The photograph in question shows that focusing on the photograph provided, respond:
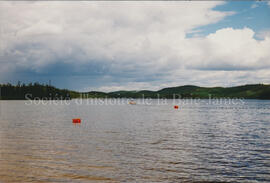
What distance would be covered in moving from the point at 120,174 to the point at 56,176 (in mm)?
4650

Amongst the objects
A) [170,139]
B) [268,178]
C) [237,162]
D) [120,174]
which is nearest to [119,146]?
[170,139]

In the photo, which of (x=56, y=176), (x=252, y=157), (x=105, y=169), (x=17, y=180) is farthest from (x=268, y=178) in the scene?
(x=17, y=180)

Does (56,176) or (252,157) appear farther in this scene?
(252,157)

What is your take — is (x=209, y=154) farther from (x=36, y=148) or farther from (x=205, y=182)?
(x=36, y=148)

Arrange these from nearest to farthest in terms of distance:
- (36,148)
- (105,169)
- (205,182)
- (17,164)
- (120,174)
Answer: (205,182) → (120,174) → (105,169) → (17,164) → (36,148)

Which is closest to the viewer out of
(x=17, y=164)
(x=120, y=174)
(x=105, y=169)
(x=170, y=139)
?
(x=120, y=174)

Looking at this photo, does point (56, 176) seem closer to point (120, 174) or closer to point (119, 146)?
point (120, 174)

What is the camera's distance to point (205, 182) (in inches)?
720

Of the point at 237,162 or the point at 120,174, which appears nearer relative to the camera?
the point at 120,174

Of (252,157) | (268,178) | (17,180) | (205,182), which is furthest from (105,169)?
(252,157)

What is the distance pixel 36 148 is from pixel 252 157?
74.6 ft

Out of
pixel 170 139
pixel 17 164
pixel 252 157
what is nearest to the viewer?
pixel 17 164

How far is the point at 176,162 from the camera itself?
23562 millimetres

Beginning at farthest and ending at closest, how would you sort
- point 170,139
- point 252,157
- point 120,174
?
1. point 170,139
2. point 252,157
3. point 120,174
